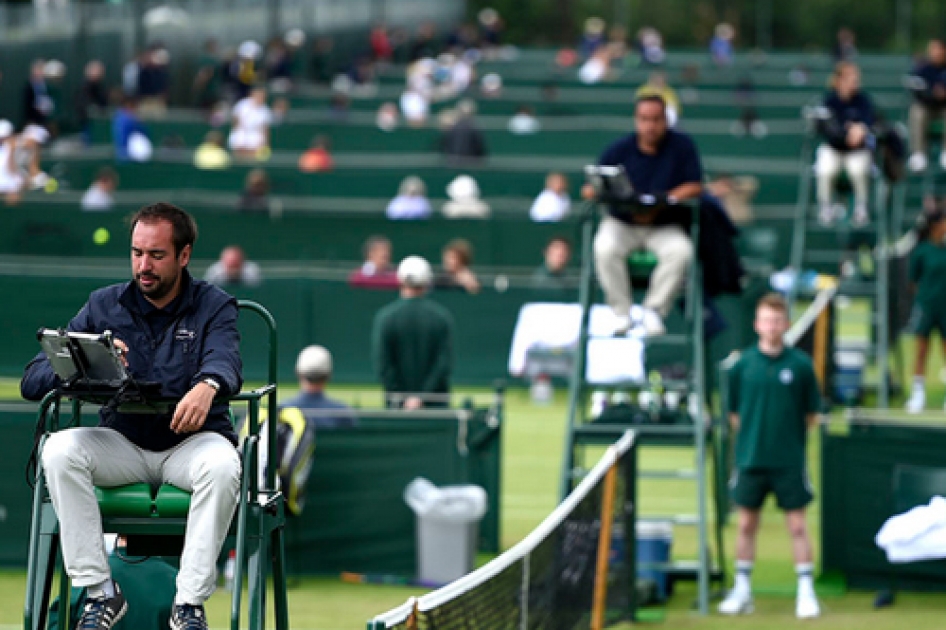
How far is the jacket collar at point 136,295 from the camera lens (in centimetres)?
713

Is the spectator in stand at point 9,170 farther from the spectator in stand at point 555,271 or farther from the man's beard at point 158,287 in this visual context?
the man's beard at point 158,287

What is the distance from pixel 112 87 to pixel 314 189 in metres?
13.4

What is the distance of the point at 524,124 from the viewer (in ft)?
116

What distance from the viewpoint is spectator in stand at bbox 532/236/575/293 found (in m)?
21.3

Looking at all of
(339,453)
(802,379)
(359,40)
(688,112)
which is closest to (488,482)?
(339,453)

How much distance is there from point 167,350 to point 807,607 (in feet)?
19.8

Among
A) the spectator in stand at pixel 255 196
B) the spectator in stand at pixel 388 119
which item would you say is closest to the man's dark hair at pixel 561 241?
the spectator in stand at pixel 255 196

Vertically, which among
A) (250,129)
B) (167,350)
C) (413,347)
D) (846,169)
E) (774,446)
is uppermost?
(250,129)

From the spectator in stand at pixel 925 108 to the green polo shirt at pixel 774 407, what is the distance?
1786 centimetres

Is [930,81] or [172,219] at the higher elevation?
[930,81]

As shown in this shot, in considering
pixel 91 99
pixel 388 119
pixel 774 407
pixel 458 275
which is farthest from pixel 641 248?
pixel 91 99

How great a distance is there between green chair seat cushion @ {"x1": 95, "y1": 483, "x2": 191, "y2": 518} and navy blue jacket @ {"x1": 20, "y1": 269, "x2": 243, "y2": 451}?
211mm

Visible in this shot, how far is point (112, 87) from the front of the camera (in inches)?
1625

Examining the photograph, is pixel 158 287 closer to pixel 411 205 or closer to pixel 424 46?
pixel 411 205
